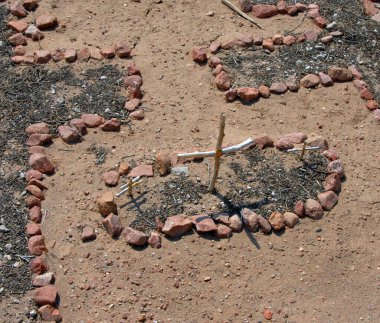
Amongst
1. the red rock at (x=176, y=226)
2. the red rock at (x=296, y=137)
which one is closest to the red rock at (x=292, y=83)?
the red rock at (x=296, y=137)

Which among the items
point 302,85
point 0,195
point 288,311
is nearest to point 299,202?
point 288,311

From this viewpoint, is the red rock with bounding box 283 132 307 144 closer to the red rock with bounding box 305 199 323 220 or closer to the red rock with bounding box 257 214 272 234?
the red rock with bounding box 305 199 323 220

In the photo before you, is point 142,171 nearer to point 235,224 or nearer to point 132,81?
point 235,224

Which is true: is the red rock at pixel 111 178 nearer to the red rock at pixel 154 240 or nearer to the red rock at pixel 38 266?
the red rock at pixel 154 240

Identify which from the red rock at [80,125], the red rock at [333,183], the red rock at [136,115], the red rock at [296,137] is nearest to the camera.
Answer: the red rock at [333,183]

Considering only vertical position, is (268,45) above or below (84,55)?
above

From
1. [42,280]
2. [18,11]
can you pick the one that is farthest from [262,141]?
[18,11]

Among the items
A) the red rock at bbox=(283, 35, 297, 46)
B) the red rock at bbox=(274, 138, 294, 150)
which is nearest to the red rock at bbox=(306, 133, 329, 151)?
the red rock at bbox=(274, 138, 294, 150)
